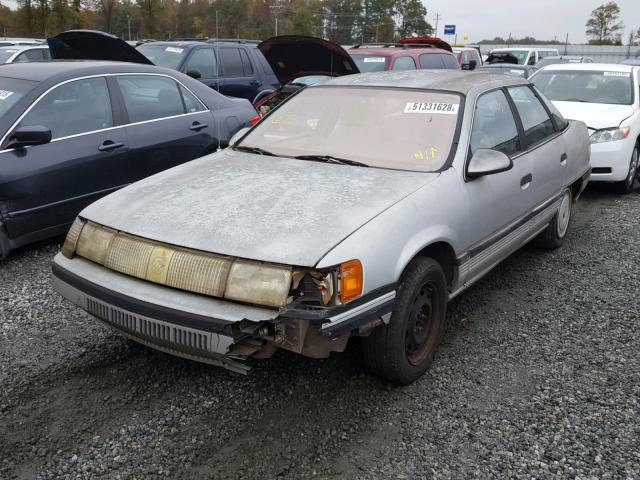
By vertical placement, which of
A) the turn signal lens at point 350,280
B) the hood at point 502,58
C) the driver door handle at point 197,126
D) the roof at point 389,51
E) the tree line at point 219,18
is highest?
the tree line at point 219,18

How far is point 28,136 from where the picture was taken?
15.0 ft

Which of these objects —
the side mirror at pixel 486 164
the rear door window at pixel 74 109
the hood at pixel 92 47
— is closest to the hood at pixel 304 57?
the hood at pixel 92 47

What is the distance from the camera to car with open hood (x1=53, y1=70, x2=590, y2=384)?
2.60m

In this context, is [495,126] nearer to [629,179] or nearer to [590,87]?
[629,179]

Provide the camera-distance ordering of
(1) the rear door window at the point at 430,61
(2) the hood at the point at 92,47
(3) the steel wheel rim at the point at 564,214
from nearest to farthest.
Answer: (3) the steel wheel rim at the point at 564,214, (2) the hood at the point at 92,47, (1) the rear door window at the point at 430,61

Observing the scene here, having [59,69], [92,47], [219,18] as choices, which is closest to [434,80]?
[59,69]

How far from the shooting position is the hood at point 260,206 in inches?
107

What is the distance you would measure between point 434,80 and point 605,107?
4520mm

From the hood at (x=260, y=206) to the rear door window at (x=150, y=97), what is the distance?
2.10 m

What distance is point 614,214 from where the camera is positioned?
6605 millimetres

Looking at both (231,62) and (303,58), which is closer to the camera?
(303,58)

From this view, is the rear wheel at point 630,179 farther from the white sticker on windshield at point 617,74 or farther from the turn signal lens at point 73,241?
the turn signal lens at point 73,241

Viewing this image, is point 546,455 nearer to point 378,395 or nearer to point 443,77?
point 378,395

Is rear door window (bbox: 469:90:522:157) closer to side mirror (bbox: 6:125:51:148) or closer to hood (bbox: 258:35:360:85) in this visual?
hood (bbox: 258:35:360:85)
